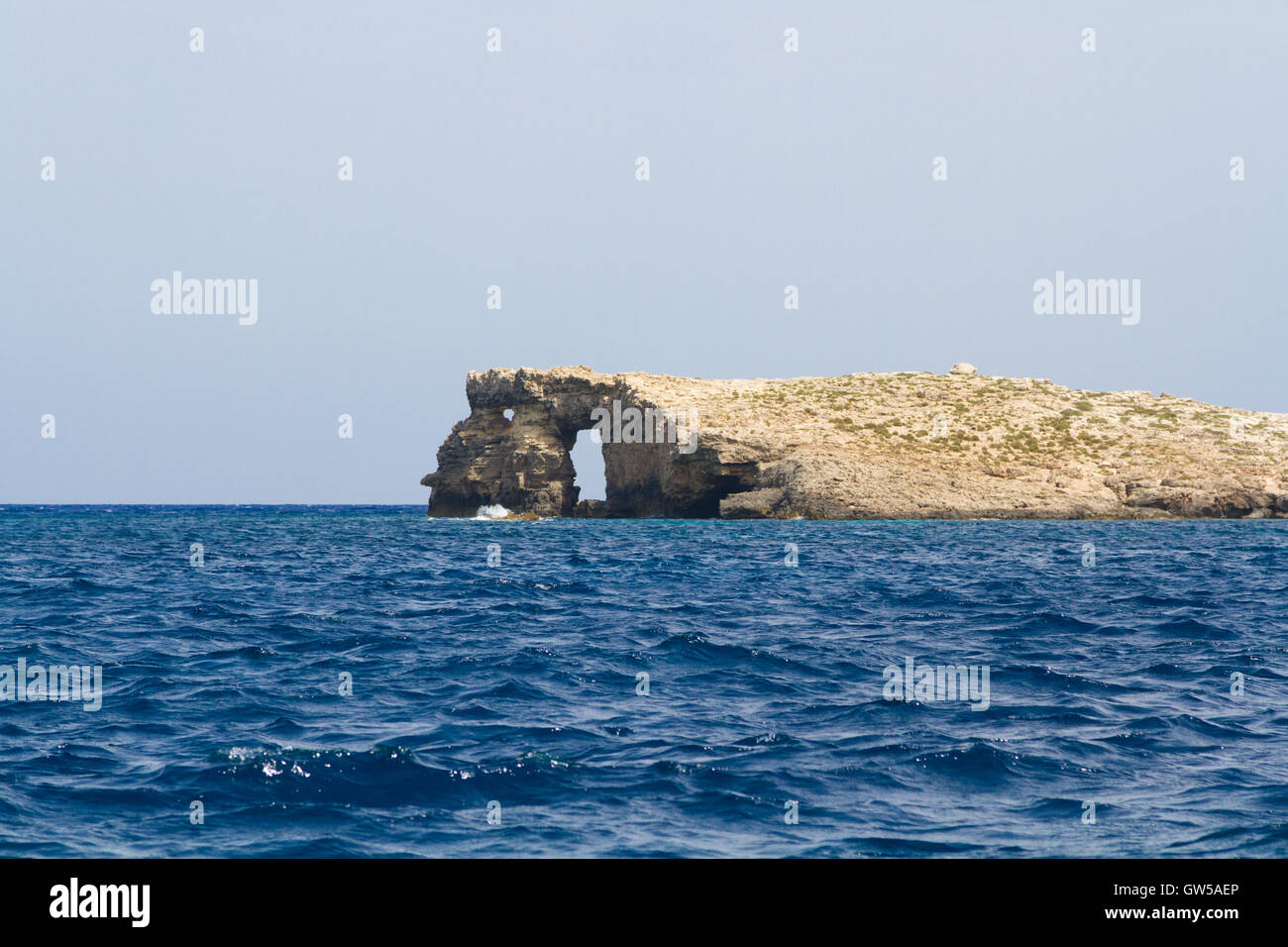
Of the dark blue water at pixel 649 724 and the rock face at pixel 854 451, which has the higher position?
the rock face at pixel 854 451

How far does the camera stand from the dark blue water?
8.89 meters

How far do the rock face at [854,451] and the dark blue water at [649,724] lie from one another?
51.0 m

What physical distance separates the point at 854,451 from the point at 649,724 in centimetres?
7298

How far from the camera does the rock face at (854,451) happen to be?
257 ft

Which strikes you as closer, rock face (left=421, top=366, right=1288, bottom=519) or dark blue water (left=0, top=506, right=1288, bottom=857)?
dark blue water (left=0, top=506, right=1288, bottom=857)

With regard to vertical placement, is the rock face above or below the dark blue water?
above

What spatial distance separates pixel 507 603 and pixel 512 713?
1199 cm

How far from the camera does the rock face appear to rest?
78188 millimetres

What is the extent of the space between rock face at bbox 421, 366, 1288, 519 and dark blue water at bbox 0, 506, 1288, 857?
167ft

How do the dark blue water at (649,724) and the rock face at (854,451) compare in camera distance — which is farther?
the rock face at (854,451)
